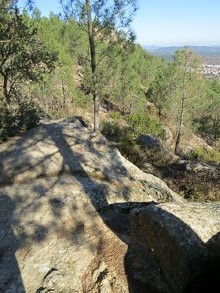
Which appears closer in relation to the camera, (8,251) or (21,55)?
(8,251)

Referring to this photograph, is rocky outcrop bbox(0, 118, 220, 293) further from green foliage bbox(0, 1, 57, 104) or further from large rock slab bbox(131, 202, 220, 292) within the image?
green foliage bbox(0, 1, 57, 104)

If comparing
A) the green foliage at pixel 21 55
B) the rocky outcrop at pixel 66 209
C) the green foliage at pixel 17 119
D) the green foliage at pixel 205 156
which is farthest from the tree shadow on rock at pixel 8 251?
the green foliage at pixel 205 156

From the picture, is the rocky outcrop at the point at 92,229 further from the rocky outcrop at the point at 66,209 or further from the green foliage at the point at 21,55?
the green foliage at the point at 21,55

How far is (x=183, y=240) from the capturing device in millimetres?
5348

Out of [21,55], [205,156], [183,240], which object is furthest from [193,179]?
[205,156]

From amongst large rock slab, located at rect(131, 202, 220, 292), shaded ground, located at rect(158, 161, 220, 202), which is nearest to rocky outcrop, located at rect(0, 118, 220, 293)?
large rock slab, located at rect(131, 202, 220, 292)

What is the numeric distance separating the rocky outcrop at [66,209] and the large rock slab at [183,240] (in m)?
0.57

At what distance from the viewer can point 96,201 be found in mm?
8023

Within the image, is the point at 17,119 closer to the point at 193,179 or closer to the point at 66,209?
the point at 66,209

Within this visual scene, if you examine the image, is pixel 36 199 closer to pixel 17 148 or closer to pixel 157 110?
pixel 17 148

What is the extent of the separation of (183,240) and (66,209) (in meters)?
3.10

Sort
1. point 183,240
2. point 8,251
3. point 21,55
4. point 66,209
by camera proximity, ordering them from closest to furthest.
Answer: point 183,240, point 8,251, point 66,209, point 21,55

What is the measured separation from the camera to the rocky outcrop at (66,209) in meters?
5.65

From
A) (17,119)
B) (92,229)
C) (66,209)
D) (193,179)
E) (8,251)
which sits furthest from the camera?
(193,179)
